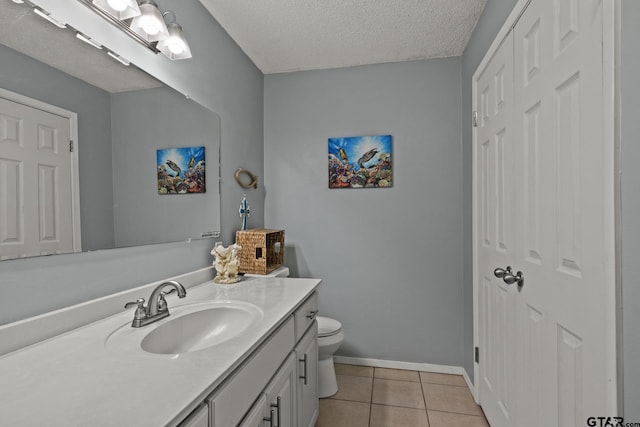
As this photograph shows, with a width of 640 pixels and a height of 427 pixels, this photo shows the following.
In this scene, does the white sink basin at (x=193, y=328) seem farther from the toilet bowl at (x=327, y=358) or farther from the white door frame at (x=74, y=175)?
the toilet bowl at (x=327, y=358)

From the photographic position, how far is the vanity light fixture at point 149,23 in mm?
1277

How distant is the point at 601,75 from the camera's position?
804 millimetres

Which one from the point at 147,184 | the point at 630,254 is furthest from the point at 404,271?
the point at 147,184

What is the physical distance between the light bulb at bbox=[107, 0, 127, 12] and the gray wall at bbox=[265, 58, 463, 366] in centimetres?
155

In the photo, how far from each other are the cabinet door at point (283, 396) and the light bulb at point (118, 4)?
1.54 m

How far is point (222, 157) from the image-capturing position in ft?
6.61

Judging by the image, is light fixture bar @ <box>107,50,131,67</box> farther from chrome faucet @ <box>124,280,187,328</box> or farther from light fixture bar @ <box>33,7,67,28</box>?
chrome faucet @ <box>124,280,187,328</box>

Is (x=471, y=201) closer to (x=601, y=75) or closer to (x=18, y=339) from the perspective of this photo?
(x=601, y=75)

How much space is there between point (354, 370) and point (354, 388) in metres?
0.26

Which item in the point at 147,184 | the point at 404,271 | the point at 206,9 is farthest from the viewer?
the point at 404,271

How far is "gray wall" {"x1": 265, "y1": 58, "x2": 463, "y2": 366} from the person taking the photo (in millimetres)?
2389

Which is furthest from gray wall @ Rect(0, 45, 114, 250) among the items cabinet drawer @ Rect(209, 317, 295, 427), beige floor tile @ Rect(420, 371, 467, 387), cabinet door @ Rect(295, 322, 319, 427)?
beige floor tile @ Rect(420, 371, 467, 387)

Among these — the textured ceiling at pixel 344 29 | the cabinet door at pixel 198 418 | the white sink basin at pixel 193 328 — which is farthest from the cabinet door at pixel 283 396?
the textured ceiling at pixel 344 29

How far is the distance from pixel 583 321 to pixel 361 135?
6.34 ft
